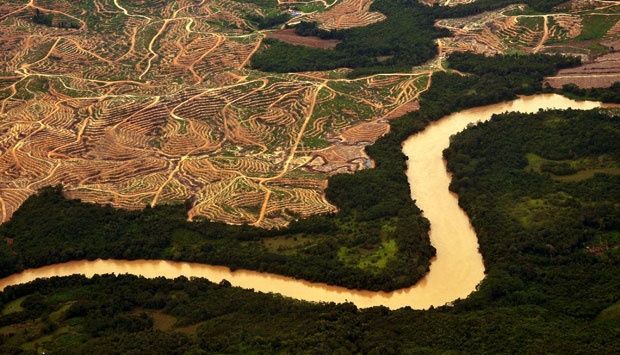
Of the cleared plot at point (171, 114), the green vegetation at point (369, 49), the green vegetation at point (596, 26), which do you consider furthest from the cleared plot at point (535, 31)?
the cleared plot at point (171, 114)

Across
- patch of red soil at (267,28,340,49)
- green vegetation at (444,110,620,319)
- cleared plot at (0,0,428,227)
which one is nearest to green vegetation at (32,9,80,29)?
cleared plot at (0,0,428,227)

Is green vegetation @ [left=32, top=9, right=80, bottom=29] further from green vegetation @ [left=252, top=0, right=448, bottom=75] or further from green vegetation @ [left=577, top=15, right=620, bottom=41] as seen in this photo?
green vegetation @ [left=577, top=15, right=620, bottom=41]

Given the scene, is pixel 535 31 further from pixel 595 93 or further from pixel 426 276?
pixel 426 276

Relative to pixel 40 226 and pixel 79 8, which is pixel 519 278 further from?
pixel 79 8

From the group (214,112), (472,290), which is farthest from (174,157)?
(472,290)

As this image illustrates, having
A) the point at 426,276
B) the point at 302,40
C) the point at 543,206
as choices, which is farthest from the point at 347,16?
the point at 426,276
